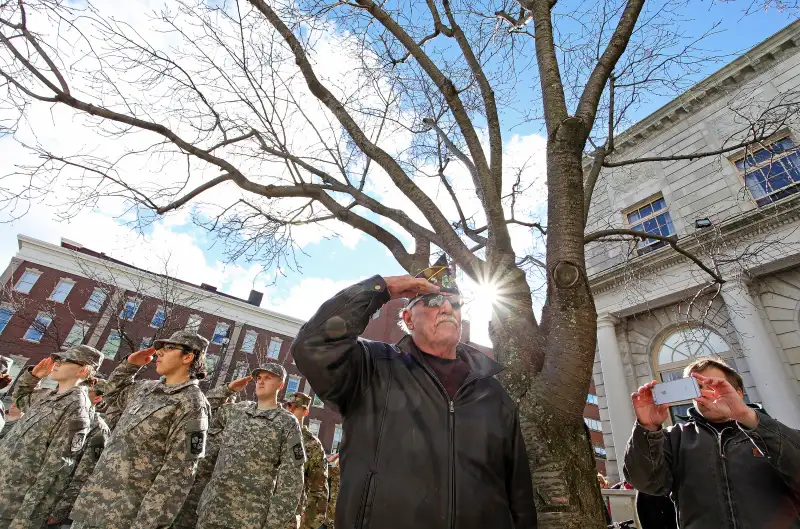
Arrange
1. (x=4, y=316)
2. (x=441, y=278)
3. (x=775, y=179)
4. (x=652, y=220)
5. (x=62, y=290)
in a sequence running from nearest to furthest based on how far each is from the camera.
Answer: (x=441, y=278), (x=775, y=179), (x=652, y=220), (x=4, y=316), (x=62, y=290)

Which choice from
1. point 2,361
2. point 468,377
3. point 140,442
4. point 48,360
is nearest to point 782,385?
point 468,377

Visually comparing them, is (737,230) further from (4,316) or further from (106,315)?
(4,316)

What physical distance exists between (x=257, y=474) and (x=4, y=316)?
2958 cm

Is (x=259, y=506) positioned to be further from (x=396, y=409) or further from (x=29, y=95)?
(x=29, y=95)

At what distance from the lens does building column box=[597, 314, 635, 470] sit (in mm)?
9648

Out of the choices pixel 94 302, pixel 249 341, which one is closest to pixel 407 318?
pixel 249 341

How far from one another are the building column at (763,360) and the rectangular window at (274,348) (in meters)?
27.1

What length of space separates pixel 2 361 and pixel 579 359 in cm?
728

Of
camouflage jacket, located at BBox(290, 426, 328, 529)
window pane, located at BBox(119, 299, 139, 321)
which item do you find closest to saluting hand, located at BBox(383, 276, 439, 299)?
camouflage jacket, located at BBox(290, 426, 328, 529)

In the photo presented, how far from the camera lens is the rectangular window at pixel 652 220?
35.3 ft

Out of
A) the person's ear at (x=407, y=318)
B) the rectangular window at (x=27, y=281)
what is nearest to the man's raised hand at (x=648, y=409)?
the person's ear at (x=407, y=318)

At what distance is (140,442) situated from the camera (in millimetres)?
3021

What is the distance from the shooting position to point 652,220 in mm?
11258

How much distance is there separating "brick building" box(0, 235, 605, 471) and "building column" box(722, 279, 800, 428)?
1653cm
